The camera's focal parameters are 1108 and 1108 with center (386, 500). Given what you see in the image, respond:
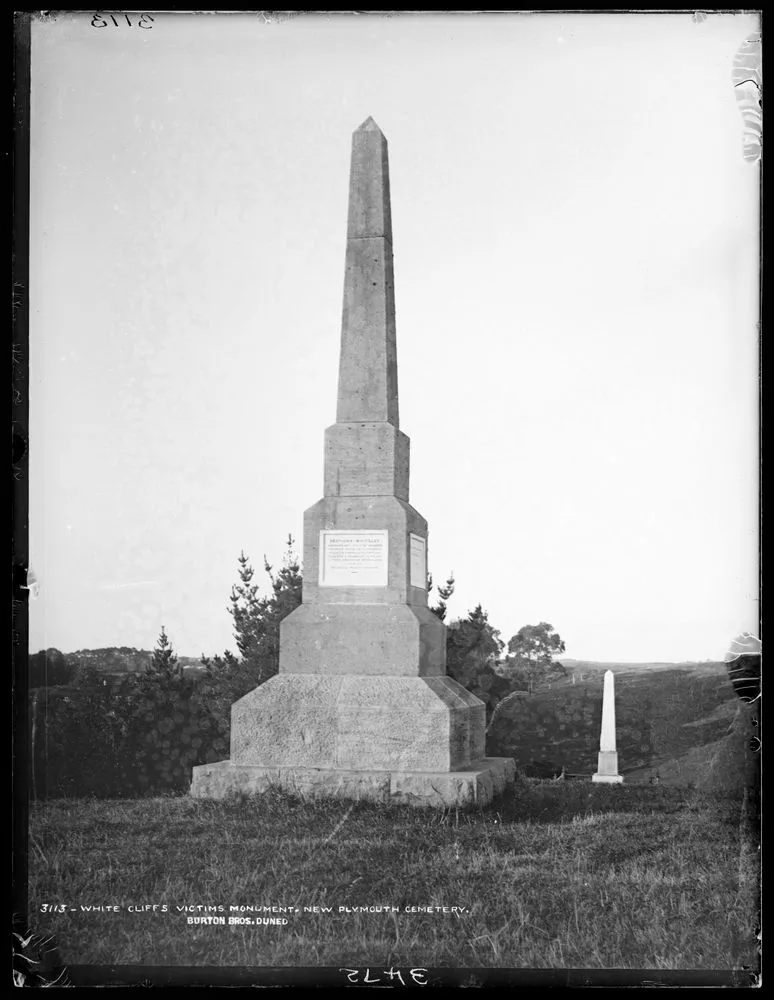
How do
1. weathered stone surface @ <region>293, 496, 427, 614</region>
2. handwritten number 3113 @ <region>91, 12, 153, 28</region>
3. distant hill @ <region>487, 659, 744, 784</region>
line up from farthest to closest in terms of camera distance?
distant hill @ <region>487, 659, 744, 784</region>, weathered stone surface @ <region>293, 496, 427, 614</region>, handwritten number 3113 @ <region>91, 12, 153, 28</region>

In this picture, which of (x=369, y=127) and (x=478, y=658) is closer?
(x=369, y=127)

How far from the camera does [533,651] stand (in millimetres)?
11234

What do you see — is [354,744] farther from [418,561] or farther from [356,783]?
[418,561]

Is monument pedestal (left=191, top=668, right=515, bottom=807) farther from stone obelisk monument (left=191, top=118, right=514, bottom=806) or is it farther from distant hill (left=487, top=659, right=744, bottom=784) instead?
distant hill (left=487, top=659, right=744, bottom=784)

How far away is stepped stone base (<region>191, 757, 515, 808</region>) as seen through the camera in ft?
25.6

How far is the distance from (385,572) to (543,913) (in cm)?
297

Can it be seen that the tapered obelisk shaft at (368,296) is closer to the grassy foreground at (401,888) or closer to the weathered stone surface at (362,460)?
the weathered stone surface at (362,460)

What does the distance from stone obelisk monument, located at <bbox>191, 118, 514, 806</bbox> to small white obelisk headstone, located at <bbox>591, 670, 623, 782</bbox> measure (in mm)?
2422

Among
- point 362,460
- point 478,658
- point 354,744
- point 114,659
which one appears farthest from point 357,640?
point 478,658

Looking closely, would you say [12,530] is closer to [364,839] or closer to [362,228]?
[364,839]

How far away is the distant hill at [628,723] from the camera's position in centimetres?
921

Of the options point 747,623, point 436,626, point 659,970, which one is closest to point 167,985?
point 659,970

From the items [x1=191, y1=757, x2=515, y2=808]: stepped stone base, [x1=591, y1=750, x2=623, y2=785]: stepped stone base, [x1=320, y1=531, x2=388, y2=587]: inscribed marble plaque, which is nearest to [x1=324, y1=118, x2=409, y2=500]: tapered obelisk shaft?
[x1=320, y1=531, x2=388, y2=587]: inscribed marble plaque

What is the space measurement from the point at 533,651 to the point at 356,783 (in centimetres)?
376
